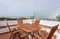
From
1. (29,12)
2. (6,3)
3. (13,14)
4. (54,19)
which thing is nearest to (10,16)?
(13,14)

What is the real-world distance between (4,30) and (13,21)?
3.16ft

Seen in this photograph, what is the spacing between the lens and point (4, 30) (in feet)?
17.5

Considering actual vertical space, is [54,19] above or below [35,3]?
below

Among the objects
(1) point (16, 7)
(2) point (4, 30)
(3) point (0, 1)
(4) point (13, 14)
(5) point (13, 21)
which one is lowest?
(2) point (4, 30)

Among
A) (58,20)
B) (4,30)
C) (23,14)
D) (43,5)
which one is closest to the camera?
(58,20)

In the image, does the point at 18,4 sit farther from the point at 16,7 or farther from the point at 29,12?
the point at 29,12

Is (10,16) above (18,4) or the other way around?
the other way around

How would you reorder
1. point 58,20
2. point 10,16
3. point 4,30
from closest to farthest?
point 58,20 < point 4,30 < point 10,16

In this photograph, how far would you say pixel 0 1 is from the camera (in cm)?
595

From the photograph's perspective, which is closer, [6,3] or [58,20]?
[58,20]

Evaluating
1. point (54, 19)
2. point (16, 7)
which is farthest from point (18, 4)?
point (54, 19)

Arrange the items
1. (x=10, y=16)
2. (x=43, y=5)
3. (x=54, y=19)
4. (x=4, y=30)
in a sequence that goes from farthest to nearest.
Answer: (x=10, y=16) < (x=43, y=5) < (x=4, y=30) < (x=54, y=19)

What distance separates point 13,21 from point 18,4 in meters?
1.56

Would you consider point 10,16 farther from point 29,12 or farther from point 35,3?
point 35,3
